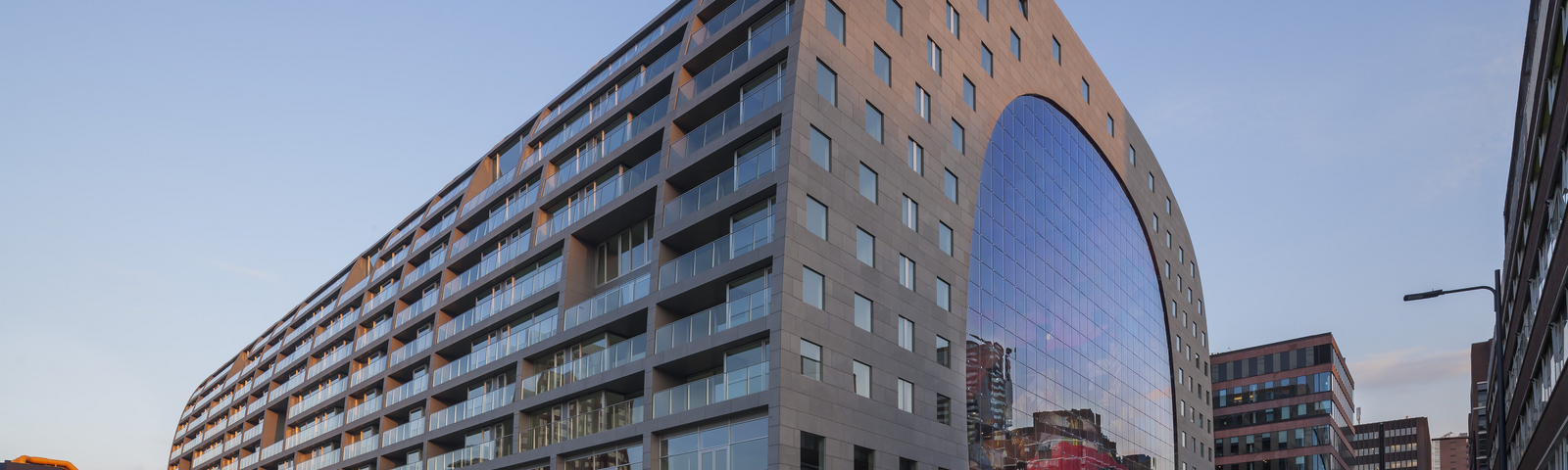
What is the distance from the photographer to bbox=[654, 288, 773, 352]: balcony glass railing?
111 feet

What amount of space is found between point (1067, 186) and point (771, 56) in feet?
76.0

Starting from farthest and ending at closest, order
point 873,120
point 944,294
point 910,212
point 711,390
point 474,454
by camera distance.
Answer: point 474,454 → point 944,294 → point 910,212 → point 873,120 → point 711,390

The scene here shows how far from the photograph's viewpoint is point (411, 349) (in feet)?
192

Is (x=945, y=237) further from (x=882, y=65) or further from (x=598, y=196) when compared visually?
(x=598, y=196)

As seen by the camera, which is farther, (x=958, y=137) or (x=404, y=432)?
(x=404, y=432)

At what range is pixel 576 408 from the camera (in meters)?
42.0

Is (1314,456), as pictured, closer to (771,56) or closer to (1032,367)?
(1032,367)

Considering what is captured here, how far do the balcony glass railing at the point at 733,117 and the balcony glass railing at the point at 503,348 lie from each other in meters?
10.2

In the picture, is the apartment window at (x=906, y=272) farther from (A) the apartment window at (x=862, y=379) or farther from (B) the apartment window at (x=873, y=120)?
(B) the apartment window at (x=873, y=120)

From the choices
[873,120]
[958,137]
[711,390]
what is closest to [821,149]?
[873,120]

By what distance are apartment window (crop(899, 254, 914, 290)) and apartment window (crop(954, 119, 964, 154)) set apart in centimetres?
656

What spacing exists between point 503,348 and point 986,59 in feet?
80.2

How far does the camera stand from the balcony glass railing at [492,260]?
1948 inches

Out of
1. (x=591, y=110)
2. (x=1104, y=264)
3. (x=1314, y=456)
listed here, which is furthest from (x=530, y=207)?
Result: (x=1314, y=456)
